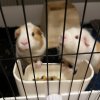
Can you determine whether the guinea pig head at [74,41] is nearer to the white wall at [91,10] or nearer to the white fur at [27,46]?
the white fur at [27,46]

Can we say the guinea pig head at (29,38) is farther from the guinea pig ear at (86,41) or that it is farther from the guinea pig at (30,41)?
the guinea pig ear at (86,41)

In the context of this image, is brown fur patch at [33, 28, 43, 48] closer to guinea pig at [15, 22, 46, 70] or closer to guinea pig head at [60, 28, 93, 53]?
guinea pig at [15, 22, 46, 70]

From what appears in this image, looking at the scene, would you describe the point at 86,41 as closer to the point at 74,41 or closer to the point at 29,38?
the point at 74,41

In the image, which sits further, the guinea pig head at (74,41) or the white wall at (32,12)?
the white wall at (32,12)

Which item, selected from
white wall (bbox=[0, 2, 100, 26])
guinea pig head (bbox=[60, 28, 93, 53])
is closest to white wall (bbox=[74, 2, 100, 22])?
white wall (bbox=[0, 2, 100, 26])

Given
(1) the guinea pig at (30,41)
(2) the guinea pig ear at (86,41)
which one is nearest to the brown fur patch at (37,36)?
(1) the guinea pig at (30,41)

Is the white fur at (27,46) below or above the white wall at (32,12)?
above

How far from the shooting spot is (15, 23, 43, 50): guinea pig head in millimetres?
1040

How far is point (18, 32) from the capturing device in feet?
3.62

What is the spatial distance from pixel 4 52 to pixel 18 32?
0.81 feet

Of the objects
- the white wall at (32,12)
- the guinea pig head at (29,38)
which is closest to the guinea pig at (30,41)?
the guinea pig head at (29,38)

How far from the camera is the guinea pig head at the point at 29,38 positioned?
3.41ft

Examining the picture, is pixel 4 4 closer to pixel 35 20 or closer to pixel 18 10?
pixel 18 10

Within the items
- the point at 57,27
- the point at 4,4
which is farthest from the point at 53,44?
the point at 4,4
